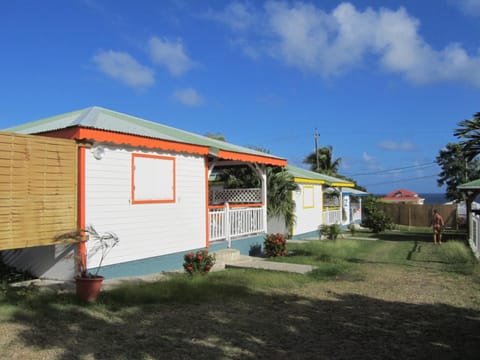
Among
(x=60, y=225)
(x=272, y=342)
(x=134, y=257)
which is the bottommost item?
(x=272, y=342)

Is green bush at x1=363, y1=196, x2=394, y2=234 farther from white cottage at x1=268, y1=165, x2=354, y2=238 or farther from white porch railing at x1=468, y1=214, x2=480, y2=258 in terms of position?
white porch railing at x1=468, y1=214, x2=480, y2=258

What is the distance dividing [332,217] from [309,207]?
3808 mm

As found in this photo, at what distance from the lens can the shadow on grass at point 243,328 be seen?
4992 millimetres

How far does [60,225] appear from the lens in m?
8.02

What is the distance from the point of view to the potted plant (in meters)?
7.02

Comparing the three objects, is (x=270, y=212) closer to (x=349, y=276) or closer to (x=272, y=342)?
(x=349, y=276)

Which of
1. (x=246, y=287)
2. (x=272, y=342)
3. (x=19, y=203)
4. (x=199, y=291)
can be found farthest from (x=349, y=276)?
(x=19, y=203)

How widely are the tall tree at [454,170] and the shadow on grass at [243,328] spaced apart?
4097 cm

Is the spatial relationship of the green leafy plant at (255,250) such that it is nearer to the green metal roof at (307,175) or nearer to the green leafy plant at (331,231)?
the green metal roof at (307,175)

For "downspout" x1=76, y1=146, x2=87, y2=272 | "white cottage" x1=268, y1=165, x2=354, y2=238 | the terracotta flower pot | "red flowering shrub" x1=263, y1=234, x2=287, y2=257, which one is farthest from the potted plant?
"white cottage" x1=268, y1=165, x2=354, y2=238

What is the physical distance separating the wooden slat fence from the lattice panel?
331 inches

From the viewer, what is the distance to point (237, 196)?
53.5 ft

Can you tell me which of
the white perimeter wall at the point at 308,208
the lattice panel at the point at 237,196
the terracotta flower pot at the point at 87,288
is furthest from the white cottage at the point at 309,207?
the terracotta flower pot at the point at 87,288

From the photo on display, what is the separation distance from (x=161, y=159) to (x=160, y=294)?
3586mm
